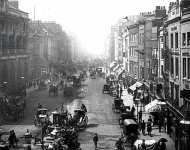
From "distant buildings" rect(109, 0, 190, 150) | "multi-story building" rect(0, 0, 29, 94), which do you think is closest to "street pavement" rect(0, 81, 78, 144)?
"multi-story building" rect(0, 0, 29, 94)

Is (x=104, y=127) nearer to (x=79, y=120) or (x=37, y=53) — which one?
(x=79, y=120)

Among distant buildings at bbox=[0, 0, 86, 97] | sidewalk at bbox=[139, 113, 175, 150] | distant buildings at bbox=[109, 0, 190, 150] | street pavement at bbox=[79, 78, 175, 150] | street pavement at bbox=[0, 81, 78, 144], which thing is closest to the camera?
sidewalk at bbox=[139, 113, 175, 150]

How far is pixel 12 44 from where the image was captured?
7344 centimetres

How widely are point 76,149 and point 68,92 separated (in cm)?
3624

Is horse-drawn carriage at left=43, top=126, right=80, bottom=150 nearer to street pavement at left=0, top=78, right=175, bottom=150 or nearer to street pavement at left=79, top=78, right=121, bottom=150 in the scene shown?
street pavement at left=0, top=78, right=175, bottom=150

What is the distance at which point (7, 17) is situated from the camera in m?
71.3

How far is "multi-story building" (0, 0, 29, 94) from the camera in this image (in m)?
68.5

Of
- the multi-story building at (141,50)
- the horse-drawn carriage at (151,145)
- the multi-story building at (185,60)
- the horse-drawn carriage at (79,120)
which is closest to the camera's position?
the horse-drawn carriage at (151,145)

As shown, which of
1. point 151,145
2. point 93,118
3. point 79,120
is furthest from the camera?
point 93,118

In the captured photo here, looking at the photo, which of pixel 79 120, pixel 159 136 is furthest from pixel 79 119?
pixel 159 136

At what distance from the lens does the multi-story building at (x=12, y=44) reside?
6850 cm

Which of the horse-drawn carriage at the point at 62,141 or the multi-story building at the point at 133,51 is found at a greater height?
the multi-story building at the point at 133,51

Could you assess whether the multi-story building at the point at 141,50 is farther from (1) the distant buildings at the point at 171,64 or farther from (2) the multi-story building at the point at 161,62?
(2) the multi-story building at the point at 161,62

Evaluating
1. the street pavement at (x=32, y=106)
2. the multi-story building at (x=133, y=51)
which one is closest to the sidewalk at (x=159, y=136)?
the street pavement at (x=32, y=106)
